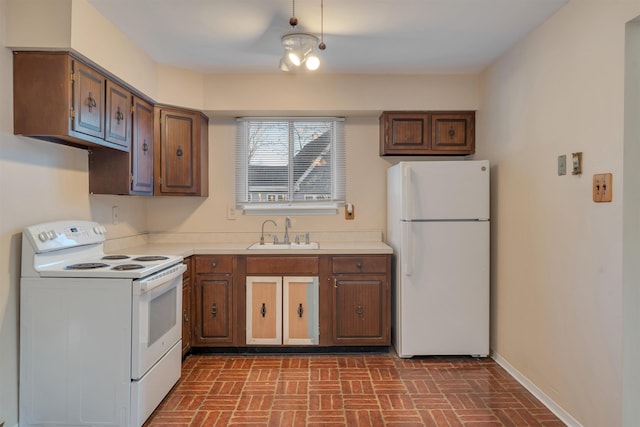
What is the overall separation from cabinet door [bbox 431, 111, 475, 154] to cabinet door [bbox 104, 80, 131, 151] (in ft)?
8.39

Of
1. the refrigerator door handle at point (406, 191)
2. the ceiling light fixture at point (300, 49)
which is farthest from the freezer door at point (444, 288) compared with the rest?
the ceiling light fixture at point (300, 49)

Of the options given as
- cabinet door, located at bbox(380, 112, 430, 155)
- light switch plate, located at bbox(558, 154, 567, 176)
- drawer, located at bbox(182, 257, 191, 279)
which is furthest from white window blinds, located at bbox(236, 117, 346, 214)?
light switch plate, located at bbox(558, 154, 567, 176)

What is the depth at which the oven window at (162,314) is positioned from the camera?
235 centimetres

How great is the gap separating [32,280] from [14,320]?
231mm

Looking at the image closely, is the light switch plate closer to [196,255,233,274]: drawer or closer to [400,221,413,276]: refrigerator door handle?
[400,221,413,276]: refrigerator door handle

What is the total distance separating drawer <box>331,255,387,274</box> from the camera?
332 centimetres

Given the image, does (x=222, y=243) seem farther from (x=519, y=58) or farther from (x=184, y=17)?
(x=519, y=58)

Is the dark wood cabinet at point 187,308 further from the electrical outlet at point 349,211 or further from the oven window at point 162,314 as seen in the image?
the electrical outlet at point 349,211

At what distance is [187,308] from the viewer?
320 centimetres

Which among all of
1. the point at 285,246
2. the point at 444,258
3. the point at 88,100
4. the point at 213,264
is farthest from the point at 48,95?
the point at 444,258

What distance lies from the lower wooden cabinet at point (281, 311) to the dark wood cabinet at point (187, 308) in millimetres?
467

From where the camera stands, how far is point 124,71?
2732 mm

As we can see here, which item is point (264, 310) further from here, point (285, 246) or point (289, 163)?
point (289, 163)

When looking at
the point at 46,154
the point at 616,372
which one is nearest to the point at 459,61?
the point at 616,372
